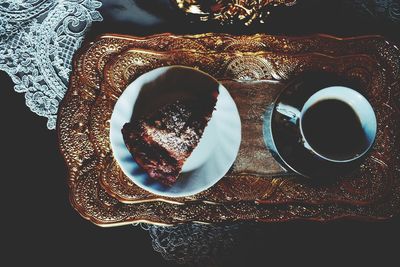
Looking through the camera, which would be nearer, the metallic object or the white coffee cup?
the white coffee cup

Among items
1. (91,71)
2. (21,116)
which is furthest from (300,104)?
(21,116)

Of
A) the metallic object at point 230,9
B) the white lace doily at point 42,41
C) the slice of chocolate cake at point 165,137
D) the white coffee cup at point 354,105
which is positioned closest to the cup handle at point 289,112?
the white coffee cup at point 354,105

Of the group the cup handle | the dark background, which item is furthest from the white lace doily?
the cup handle

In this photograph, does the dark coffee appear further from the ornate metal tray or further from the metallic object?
the metallic object

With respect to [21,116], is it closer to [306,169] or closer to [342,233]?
[306,169]

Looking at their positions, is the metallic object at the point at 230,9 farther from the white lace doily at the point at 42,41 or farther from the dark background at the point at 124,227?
the white lace doily at the point at 42,41

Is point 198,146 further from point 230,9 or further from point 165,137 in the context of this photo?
point 230,9
